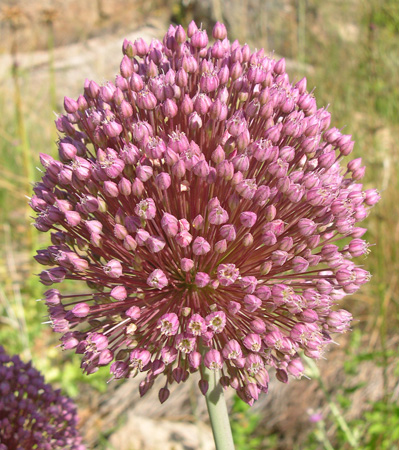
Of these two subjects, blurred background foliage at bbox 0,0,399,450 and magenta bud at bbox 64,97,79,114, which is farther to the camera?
blurred background foliage at bbox 0,0,399,450

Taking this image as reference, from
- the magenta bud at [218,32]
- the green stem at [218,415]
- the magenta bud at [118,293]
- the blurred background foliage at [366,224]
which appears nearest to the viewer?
the magenta bud at [118,293]

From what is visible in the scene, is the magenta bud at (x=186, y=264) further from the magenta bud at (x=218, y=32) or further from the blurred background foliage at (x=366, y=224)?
the magenta bud at (x=218, y=32)

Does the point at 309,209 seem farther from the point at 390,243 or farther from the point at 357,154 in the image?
the point at 357,154

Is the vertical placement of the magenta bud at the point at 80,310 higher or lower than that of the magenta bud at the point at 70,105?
lower

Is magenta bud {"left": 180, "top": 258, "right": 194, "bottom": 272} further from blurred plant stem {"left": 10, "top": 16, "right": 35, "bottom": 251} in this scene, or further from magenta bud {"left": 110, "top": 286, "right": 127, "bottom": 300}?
blurred plant stem {"left": 10, "top": 16, "right": 35, "bottom": 251}

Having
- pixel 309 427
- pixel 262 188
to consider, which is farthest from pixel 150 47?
pixel 309 427

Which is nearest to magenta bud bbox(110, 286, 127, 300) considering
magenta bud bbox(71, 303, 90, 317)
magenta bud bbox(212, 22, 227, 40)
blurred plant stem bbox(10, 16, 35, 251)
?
magenta bud bbox(71, 303, 90, 317)

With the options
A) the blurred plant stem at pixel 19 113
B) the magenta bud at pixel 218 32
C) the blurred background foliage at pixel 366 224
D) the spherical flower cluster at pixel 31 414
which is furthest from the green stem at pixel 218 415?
the blurred plant stem at pixel 19 113
